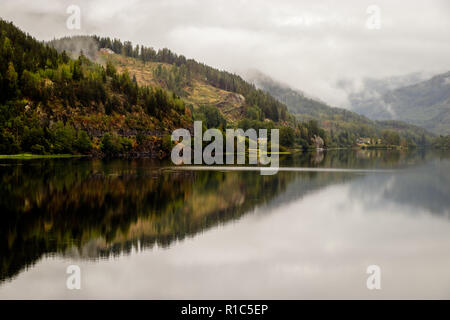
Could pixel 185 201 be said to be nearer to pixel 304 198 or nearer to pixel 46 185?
pixel 304 198

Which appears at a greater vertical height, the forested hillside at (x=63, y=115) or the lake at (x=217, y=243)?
the forested hillside at (x=63, y=115)

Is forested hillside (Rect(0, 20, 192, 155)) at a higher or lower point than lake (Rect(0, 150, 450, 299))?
higher

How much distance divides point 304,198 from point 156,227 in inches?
980

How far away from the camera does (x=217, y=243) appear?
3155 centimetres

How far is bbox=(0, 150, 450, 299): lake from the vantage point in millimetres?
22672

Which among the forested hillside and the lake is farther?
the forested hillside

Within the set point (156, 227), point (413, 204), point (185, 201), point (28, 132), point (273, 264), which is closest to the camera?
point (273, 264)

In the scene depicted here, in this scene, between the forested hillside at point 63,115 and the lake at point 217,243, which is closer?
the lake at point 217,243

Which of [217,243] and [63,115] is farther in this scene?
[63,115]

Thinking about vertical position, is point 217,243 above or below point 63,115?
below

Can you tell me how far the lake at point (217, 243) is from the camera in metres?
22.7

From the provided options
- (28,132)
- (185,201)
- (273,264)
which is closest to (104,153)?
(28,132)

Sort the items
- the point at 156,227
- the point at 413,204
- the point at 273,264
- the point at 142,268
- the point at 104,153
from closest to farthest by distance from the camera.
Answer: the point at 142,268 < the point at 273,264 < the point at 156,227 < the point at 413,204 < the point at 104,153
